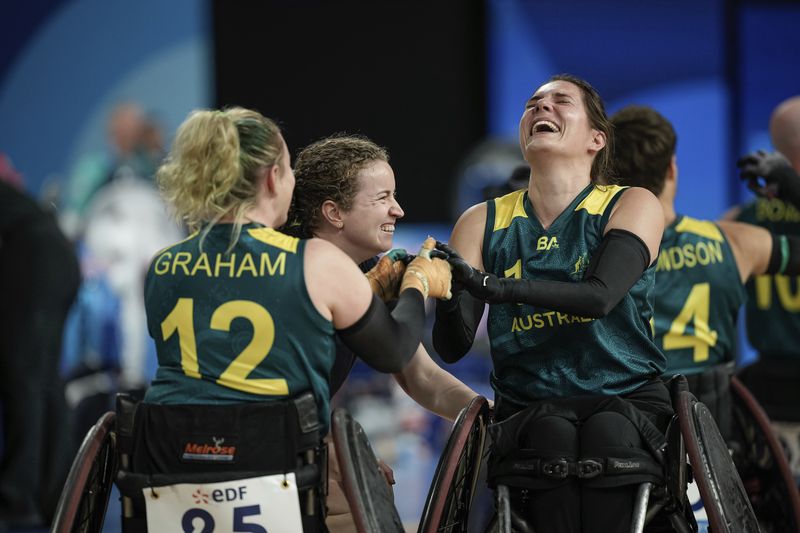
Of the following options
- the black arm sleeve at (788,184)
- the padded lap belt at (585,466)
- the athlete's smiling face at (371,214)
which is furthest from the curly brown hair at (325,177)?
the black arm sleeve at (788,184)

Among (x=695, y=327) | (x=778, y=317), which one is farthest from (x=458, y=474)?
(x=778, y=317)

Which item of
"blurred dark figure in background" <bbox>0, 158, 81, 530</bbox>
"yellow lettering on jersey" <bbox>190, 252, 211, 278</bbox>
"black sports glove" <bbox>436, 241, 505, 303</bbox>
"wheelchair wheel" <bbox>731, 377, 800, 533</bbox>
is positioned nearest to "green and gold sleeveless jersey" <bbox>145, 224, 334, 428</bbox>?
"yellow lettering on jersey" <bbox>190, 252, 211, 278</bbox>

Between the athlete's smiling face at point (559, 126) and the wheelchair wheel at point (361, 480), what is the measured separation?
941 mm

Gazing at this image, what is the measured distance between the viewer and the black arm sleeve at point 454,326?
9.84ft

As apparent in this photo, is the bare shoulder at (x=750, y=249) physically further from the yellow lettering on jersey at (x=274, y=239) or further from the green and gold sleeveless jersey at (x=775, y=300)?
the yellow lettering on jersey at (x=274, y=239)

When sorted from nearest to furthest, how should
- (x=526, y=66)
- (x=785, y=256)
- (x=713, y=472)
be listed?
(x=713, y=472) → (x=785, y=256) → (x=526, y=66)

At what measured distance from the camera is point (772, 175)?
3.75 meters

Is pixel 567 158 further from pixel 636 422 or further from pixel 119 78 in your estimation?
pixel 119 78

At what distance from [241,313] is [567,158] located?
102cm

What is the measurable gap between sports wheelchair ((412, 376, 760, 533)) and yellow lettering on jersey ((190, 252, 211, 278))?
0.71m

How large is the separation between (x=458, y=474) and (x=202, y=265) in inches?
33.0

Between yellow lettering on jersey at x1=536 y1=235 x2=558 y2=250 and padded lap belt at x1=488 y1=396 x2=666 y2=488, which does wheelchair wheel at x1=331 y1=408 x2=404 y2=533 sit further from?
yellow lettering on jersey at x1=536 y1=235 x2=558 y2=250

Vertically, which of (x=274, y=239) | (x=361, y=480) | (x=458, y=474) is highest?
(x=274, y=239)

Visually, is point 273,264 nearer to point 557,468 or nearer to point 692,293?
point 557,468
